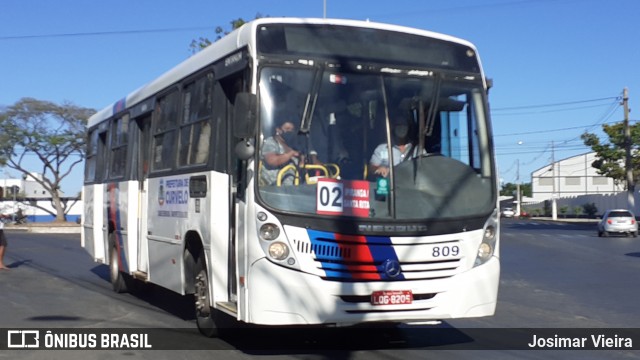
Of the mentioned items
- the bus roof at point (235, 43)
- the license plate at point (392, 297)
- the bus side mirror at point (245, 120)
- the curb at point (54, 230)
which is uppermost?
the bus roof at point (235, 43)

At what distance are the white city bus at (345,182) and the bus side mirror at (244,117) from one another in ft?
0.03

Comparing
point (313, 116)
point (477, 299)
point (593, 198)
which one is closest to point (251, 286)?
point (313, 116)

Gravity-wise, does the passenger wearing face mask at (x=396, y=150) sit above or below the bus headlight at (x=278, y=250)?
above

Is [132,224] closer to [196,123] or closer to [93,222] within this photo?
[196,123]

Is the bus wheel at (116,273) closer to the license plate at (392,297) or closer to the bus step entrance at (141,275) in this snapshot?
the bus step entrance at (141,275)

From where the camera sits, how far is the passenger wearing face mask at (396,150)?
788cm

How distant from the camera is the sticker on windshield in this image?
7.64 m

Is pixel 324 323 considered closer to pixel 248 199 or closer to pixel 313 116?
pixel 248 199

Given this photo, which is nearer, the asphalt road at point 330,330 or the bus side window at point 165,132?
the asphalt road at point 330,330

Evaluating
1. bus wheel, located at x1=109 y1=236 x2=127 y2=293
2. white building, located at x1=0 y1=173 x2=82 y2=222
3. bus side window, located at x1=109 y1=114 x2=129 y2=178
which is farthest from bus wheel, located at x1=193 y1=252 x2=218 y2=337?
white building, located at x1=0 y1=173 x2=82 y2=222

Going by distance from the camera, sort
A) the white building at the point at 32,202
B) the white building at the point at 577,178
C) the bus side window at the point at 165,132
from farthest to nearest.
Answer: the white building at the point at 577,178, the white building at the point at 32,202, the bus side window at the point at 165,132

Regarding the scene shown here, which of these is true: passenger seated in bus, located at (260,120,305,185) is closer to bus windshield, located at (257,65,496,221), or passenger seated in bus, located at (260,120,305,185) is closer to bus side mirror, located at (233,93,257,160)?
bus windshield, located at (257,65,496,221)

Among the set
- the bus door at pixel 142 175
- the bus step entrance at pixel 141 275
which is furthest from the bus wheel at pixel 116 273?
the bus door at pixel 142 175

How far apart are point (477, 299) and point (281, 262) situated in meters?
2.07
